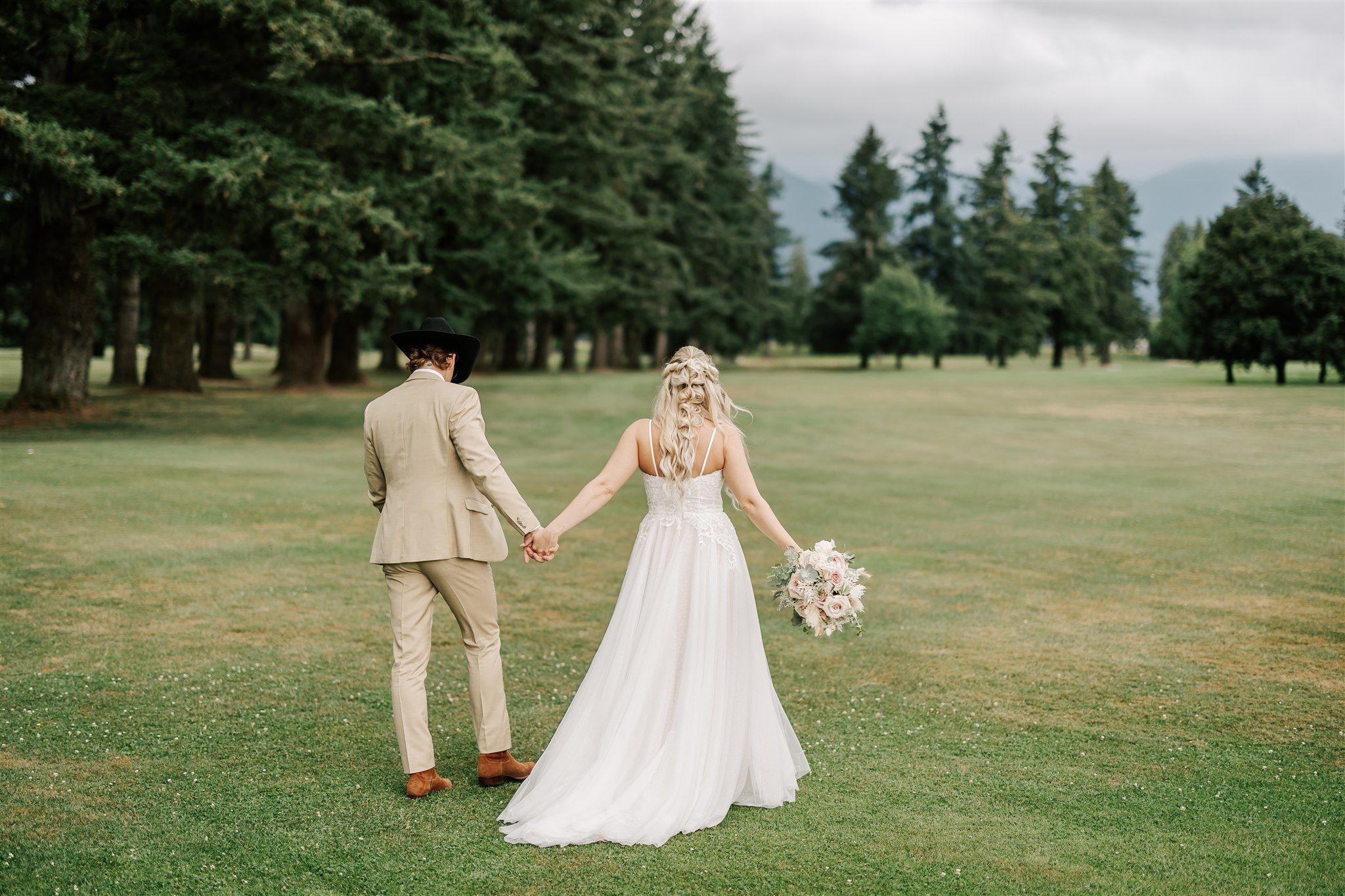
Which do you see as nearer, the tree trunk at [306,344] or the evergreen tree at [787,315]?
the tree trunk at [306,344]

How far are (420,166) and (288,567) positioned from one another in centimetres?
1804

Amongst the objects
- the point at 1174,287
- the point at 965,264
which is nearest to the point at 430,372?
the point at 1174,287

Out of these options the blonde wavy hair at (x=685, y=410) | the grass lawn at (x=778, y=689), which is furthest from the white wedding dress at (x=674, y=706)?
the grass lawn at (x=778, y=689)

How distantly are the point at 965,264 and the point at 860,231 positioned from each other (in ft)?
37.8

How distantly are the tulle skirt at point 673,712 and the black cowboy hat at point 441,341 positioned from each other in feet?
4.38

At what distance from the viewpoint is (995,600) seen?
10906 millimetres

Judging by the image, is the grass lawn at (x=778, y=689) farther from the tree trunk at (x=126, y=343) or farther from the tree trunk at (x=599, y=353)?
the tree trunk at (x=599, y=353)

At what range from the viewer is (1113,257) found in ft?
309

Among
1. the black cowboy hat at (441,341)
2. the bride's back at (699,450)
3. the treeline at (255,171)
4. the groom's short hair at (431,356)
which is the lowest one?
the bride's back at (699,450)

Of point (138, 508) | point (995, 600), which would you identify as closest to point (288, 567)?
point (138, 508)

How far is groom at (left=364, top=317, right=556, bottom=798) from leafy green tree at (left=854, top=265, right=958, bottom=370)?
3097 inches

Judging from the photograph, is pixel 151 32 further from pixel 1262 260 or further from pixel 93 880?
pixel 1262 260

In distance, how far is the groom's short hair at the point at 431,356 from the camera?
18.7 feet

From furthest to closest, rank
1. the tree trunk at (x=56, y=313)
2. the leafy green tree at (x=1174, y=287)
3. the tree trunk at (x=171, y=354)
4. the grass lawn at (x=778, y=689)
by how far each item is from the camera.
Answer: the leafy green tree at (x=1174, y=287) < the tree trunk at (x=171, y=354) < the tree trunk at (x=56, y=313) < the grass lawn at (x=778, y=689)
